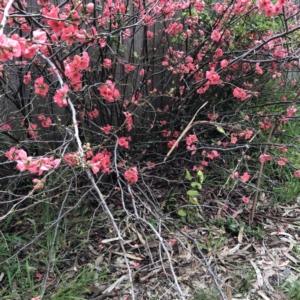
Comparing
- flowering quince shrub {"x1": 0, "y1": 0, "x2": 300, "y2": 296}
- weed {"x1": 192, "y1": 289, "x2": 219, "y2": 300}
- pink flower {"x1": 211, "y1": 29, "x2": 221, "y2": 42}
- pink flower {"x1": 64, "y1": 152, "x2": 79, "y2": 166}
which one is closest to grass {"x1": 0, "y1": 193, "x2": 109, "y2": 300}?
flowering quince shrub {"x1": 0, "y1": 0, "x2": 300, "y2": 296}

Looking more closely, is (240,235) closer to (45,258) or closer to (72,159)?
(45,258)

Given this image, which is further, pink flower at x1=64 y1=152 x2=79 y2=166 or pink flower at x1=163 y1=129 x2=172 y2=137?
pink flower at x1=163 y1=129 x2=172 y2=137

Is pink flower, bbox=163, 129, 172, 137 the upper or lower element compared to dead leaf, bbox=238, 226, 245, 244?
upper

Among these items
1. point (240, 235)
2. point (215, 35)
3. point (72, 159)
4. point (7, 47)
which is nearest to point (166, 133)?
point (215, 35)

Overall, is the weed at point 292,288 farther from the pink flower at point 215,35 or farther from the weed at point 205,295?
the pink flower at point 215,35

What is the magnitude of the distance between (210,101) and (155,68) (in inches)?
22.7

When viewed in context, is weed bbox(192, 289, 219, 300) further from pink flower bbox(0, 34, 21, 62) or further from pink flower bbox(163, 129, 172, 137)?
pink flower bbox(0, 34, 21, 62)

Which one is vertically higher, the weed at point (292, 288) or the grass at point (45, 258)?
the grass at point (45, 258)

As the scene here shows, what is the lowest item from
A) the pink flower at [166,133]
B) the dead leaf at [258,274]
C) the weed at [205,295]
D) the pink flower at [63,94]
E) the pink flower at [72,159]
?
the dead leaf at [258,274]

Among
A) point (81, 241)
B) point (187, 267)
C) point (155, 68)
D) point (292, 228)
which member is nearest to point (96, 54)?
point (155, 68)

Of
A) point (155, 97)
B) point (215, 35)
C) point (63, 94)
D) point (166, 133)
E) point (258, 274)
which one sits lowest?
point (258, 274)

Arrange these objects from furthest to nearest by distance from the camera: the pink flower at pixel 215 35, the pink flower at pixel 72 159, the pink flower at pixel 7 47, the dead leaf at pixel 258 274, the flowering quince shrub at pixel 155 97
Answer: the pink flower at pixel 215 35 < the flowering quince shrub at pixel 155 97 < the dead leaf at pixel 258 274 < the pink flower at pixel 72 159 < the pink flower at pixel 7 47

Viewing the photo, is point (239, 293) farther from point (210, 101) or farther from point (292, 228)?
point (210, 101)

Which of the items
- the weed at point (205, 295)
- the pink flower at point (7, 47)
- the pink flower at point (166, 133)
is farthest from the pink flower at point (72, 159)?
the pink flower at point (166, 133)
